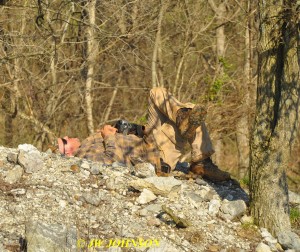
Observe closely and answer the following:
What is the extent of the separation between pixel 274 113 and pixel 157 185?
1.40 meters

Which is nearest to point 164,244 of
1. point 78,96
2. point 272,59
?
point 272,59

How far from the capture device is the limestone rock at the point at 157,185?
6941mm

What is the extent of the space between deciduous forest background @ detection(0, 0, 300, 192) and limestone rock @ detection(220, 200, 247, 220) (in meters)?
4.58

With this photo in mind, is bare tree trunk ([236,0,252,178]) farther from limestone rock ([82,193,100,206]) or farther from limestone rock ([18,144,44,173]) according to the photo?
limestone rock ([82,193,100,206])

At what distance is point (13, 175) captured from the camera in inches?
270

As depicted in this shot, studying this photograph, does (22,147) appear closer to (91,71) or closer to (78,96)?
(91,71)

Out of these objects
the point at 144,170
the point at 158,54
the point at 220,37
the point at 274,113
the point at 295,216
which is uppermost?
the point at 220,37

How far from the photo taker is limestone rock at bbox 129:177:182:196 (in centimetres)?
694

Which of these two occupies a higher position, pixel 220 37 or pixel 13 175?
pixel 220 37

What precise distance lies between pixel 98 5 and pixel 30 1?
144 cm

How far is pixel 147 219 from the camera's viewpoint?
6.56m

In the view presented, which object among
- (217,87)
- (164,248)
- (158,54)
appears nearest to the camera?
(164,248)

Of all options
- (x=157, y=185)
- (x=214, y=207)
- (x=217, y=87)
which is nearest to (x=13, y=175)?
(x=157, y=185)

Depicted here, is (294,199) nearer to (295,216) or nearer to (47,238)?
(295,216)
